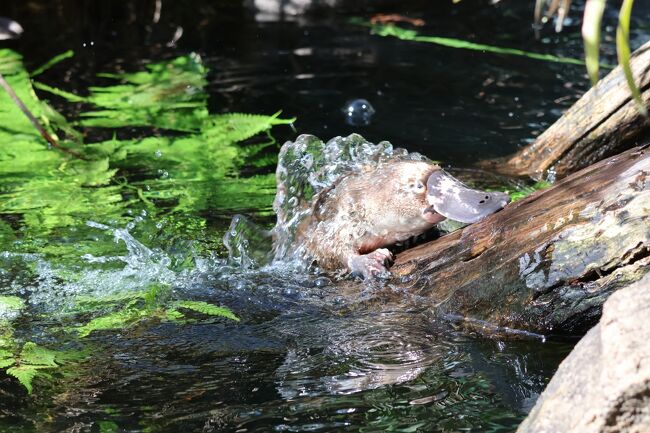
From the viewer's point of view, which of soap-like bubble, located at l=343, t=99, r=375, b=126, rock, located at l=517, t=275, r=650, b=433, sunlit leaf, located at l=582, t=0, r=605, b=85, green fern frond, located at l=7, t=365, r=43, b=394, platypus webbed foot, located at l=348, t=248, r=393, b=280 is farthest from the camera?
soap-like bubble, located at l=343, t=99, r=375, b=126

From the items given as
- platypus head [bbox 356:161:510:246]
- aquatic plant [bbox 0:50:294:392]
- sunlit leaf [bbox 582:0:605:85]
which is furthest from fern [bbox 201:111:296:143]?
sunlit leaf [bbox 582:0:605:85]

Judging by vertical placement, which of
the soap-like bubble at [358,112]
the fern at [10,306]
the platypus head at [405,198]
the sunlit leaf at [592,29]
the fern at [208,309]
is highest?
the sunlit leaf at [592,29]

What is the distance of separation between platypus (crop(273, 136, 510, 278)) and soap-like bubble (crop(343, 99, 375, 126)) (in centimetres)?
267

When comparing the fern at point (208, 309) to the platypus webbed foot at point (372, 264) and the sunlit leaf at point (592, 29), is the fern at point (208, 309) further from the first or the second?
the sunlit leaf at point (592, 29)

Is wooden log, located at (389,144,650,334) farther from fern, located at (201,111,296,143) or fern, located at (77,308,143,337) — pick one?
fern, located at (201,111,296,143)

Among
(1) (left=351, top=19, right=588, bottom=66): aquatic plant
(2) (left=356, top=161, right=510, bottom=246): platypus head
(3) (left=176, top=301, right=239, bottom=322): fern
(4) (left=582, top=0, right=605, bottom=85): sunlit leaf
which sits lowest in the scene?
(3) (left=176, top=301, right=239, bottom=322): fern

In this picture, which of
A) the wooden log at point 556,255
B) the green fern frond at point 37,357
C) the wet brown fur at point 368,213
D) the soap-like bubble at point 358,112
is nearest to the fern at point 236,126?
the soap-like bubble at point 358,112

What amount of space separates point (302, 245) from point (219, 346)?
928mm

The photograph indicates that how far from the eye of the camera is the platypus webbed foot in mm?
3670

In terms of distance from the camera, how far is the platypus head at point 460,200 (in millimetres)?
3543

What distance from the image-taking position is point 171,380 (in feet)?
9.81

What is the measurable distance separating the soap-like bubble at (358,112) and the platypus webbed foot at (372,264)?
10.6ft

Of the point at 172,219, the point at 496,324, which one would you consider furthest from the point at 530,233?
the point at 172,219

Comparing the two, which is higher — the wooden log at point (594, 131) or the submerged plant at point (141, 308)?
the wooden log at point (594, 131)
